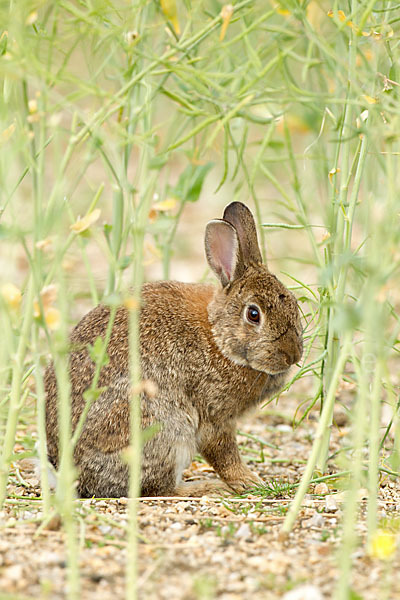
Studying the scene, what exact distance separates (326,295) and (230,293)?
681 mm

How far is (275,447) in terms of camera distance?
522 centimetres

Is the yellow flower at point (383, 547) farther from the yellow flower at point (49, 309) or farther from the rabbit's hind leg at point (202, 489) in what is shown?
the rabbit's hind leg at point (202, 489)

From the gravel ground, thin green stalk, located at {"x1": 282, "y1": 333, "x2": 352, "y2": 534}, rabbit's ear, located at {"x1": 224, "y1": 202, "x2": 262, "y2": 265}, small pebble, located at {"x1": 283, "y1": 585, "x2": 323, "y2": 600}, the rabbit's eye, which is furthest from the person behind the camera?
rabbit's ear, located at {"x1": 224, "y1": 202, "x2": 262, "y2": 265}

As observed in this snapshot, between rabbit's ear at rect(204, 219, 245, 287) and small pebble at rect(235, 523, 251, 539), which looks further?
rabbit's ear at rect(204, 219, 245, 287)

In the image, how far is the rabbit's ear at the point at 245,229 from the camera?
16.2 feet

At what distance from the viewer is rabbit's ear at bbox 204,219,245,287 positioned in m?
4.80

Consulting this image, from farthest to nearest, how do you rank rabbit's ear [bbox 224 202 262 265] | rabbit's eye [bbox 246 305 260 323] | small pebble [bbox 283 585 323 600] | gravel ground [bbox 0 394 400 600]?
1. rabbit's ear [bbox 224 202 262 265]
2. rabbit's eye [bbox 246 305 260 323]
3. gravel ground [bbox 0 394 400 600]
4. small pebble [bbox 283 585 323 600]

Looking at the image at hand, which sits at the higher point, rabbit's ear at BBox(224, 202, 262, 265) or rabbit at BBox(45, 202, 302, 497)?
rabbit's ear at BBox(224, 202, 262, 265)

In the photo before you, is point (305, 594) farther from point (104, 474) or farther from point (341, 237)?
point (341, 237)

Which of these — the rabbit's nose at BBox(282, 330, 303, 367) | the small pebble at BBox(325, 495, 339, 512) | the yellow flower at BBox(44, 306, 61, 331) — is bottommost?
the small pebble at BBox(325, 495, 339, 512)

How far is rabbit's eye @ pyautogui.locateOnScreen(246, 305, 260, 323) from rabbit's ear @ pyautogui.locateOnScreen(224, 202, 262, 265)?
327 mm

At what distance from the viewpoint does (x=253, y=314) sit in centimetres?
476

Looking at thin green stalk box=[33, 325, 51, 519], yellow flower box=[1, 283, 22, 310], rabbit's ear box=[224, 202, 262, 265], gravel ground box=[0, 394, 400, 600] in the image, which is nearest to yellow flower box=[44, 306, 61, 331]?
yellow flower box=[1, 283, 22, 310]

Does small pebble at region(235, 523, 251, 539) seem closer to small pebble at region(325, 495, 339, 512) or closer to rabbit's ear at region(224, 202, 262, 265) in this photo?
small pebble at region(325, 495, 339, 512)
